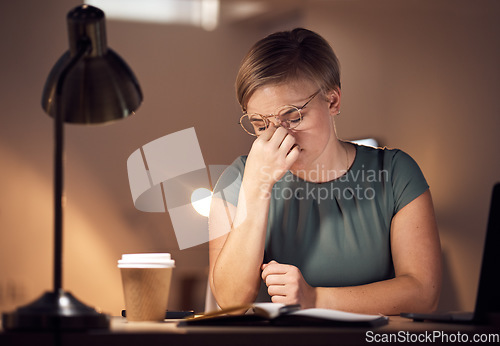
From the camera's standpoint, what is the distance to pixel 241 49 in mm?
3494

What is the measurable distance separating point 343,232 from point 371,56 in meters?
1.53

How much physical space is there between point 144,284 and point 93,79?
1.19 feet

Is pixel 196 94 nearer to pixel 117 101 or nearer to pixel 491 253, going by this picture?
pixel 117 101

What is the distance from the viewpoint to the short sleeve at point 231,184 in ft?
5.02

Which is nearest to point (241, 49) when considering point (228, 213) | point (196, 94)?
point (196, 94)


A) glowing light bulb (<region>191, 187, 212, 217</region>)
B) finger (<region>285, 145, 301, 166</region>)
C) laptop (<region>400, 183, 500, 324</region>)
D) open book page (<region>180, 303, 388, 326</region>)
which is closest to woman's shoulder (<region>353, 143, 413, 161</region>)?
finger (<region>285, 145, 301, 166</region>)

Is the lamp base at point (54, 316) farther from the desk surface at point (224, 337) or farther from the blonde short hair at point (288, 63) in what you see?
the blonde short hair at point (288, 63)

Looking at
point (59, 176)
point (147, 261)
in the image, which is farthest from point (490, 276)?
point (59, 176)

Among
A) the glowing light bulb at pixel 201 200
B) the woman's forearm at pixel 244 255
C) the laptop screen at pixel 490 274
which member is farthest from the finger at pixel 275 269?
the glowing light bulb at pixel 201 200

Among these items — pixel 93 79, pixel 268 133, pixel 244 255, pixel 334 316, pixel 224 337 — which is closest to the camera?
pixel 224 337

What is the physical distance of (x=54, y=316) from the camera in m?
0.64

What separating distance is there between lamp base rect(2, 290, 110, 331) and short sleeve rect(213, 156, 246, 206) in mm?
853

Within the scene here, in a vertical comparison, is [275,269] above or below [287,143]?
below

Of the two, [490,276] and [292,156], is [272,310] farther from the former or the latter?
[292,156]
